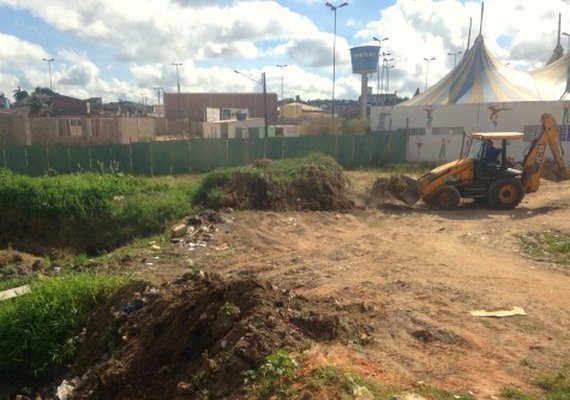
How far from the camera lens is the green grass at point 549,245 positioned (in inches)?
403

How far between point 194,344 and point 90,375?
1298mm

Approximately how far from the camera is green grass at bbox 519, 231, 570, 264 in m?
10.2

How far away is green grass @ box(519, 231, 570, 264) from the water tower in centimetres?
3667

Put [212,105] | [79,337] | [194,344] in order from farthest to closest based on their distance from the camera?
[212,105], [79,337], [194,344]

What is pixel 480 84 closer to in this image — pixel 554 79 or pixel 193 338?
pixel 554 79

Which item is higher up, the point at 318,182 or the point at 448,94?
the point at 448,94

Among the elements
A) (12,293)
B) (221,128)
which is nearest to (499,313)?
(12,293)

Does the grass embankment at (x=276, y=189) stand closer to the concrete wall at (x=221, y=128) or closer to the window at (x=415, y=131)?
the window at (x=415, y=131)

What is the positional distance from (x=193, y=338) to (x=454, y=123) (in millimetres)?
26278

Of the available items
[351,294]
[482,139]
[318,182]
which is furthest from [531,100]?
[351,294]

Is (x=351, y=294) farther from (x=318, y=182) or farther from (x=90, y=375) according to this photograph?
(x=318, y=182)

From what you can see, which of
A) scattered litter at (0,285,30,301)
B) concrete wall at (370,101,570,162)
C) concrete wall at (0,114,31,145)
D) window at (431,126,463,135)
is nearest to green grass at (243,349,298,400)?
scattered litter at (0,285,30,301)

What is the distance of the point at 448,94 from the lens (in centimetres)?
3125

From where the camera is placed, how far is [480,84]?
30.8 metres
